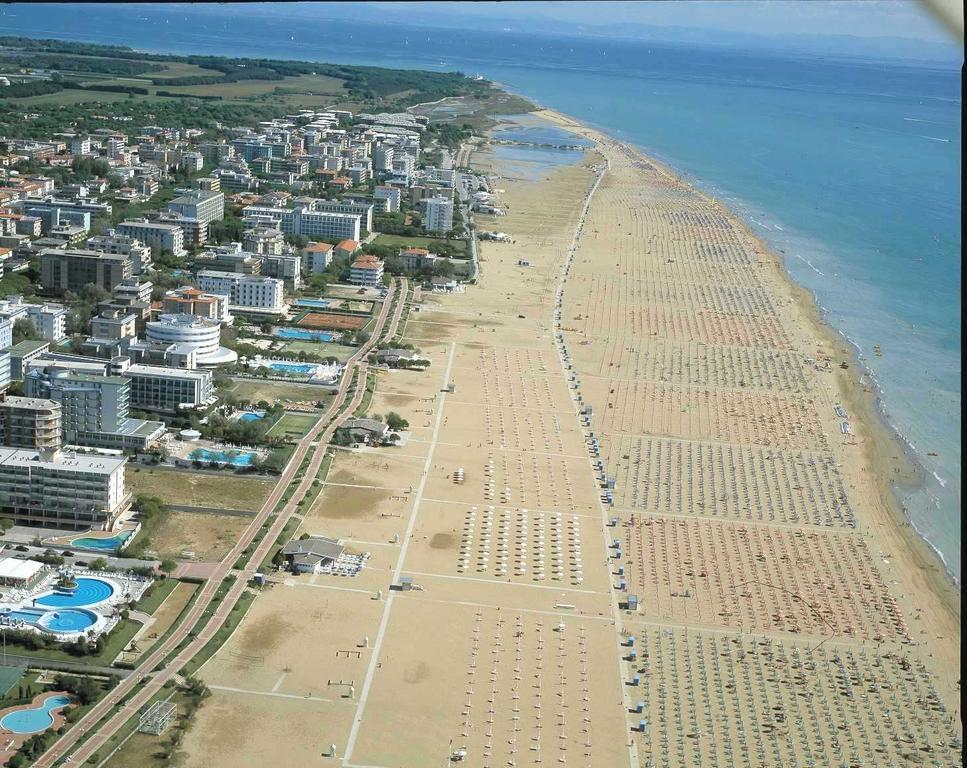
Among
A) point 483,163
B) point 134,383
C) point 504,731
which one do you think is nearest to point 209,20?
point 483,163

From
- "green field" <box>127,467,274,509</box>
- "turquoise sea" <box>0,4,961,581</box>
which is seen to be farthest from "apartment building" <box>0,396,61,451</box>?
"turquoise sea" <box>0,4,961,581</box>

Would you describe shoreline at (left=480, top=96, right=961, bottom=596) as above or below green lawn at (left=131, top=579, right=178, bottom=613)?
above

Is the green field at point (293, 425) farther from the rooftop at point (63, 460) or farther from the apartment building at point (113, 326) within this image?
the apartment building at point (113, 326)

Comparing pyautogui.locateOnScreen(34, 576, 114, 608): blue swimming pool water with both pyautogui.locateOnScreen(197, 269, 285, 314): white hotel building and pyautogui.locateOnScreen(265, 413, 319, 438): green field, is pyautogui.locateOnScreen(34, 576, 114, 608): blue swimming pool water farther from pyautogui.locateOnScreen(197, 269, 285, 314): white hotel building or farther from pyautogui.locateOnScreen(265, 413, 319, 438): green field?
pyautogui.locateOnScreen(197, 269, 285, 314): white hotel building

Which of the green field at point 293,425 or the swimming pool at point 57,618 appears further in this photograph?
the green field at point 293,425

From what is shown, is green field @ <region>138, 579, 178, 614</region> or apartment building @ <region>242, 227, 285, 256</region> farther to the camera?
apartment building @ <region>242, 227, 285, 256</region>

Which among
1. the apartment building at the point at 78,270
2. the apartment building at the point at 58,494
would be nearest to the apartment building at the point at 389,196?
the apartment building at the point at 78,270

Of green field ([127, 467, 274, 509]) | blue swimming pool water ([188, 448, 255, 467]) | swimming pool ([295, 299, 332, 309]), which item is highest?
swimming pool ([295, 299, 332, 309])

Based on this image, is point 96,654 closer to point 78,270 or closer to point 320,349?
point 320,349
